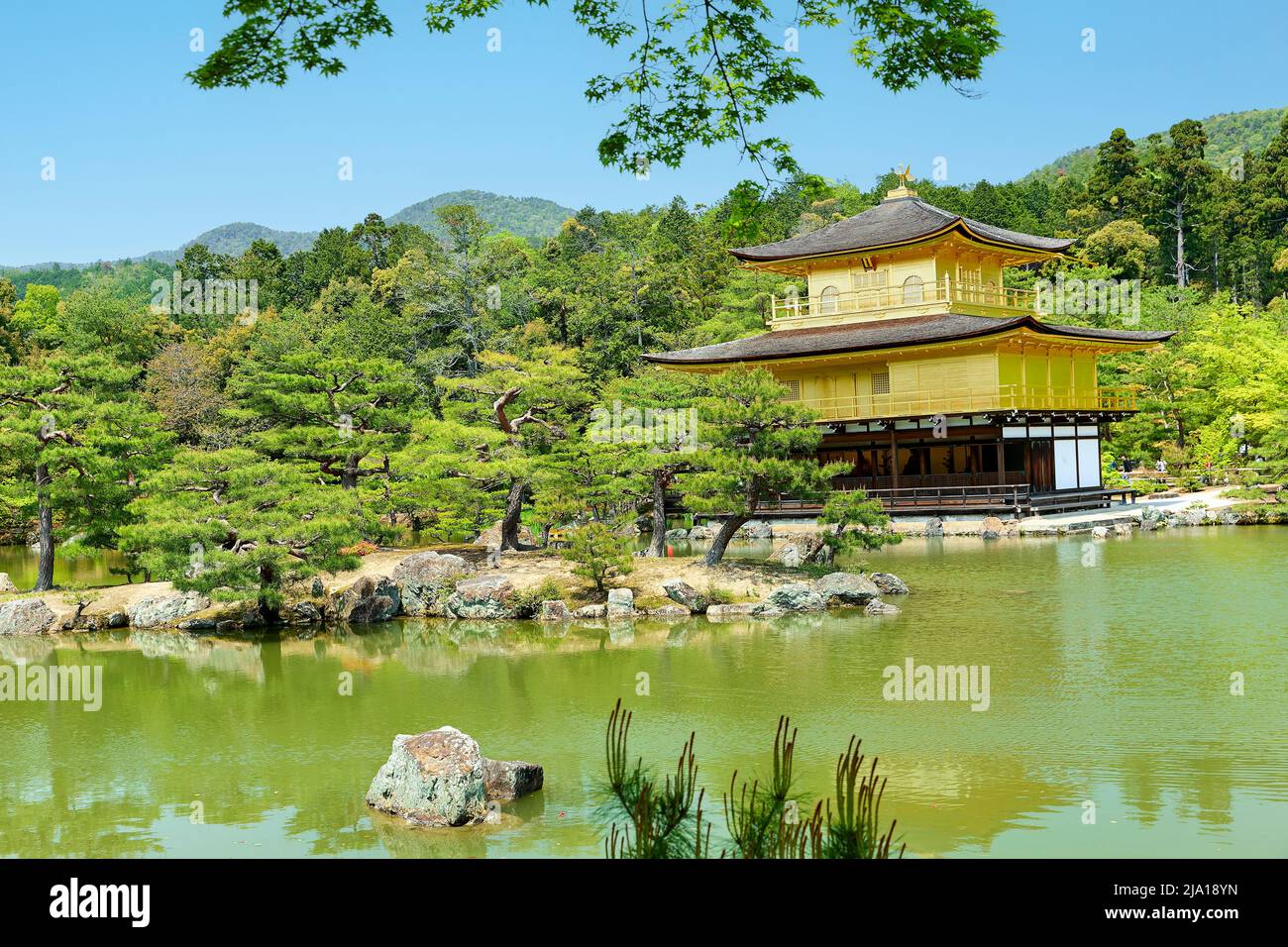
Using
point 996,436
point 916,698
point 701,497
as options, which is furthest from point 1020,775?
point 996,436

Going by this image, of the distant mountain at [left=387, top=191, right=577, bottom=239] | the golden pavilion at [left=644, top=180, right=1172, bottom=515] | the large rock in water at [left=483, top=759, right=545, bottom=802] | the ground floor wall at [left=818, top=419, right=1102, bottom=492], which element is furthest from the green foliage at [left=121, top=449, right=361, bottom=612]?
the distant mountain at [left=387, top=191, right=577, bottom=239]

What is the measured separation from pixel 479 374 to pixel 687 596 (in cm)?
1690

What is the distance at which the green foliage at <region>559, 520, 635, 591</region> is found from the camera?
55.9 ft

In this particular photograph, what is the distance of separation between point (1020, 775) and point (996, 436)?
72.7 feet

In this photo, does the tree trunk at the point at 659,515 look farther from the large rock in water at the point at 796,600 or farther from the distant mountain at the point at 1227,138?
the distant mountain at the point at 1227,138

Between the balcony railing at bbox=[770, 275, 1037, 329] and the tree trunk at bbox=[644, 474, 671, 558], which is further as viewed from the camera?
the balcony railing at bbox=[770, 275, 1037, 329]

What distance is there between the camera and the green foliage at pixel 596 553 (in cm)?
1703

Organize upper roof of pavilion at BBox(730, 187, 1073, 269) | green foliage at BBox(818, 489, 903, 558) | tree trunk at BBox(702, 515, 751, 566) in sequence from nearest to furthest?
green foliage at BBox(818, 489, 903, 558), tree trunk at BBox(702, 515, 751, 566), upper roof of pavilion at BBox(730, 187, 1073, 269)

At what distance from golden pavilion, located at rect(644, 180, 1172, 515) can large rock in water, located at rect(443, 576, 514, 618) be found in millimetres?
14106

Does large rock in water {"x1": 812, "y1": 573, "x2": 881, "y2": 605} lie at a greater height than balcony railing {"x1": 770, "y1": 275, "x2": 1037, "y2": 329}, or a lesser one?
lesser

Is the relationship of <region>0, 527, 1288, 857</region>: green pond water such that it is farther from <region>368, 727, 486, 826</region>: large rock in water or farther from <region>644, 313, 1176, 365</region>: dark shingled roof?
<region>644, 313, 1176, 365</region>: dark shingled roof

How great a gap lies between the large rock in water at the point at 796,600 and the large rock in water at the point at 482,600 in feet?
13.2

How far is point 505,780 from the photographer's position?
833 cm

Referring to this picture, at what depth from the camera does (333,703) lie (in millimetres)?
12195
